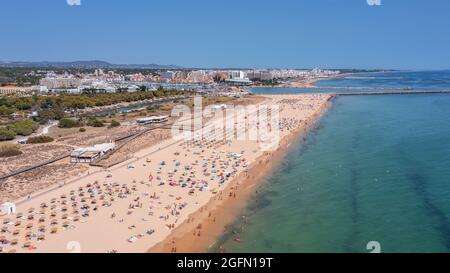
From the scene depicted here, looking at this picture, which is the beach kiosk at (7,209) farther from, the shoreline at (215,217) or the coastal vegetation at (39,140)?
the coastal vegetation at (39,140)

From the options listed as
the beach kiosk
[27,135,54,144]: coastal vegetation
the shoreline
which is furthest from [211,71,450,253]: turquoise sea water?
[27,135,54,144]: coastal vegetation

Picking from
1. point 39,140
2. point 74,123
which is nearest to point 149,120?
point 74,123

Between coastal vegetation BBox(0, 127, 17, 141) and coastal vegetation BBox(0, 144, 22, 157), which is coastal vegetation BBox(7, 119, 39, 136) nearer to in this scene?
coastal vegetation BBox(0, 127, 17, 141)

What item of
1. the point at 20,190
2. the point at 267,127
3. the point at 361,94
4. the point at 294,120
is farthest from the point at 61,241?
the point at 361,94

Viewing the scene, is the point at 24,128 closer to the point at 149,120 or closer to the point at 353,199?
the point at 149,120

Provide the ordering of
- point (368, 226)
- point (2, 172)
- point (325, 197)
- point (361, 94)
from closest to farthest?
point (368, 226) → point (325, 197) → point (2, 172) → point (361, 94)

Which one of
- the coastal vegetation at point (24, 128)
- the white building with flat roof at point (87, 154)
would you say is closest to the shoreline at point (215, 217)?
the white building with flat roof at point (87, 154)

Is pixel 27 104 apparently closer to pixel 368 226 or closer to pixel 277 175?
pixel 277 175
